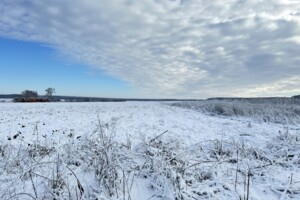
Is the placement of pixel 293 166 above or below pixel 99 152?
below

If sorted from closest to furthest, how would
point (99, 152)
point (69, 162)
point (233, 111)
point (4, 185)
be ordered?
point (4, 185) → point (99, 152) → point (69, 162) → point (233, 111)

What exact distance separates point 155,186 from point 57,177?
4.48ft

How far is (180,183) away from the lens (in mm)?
3842

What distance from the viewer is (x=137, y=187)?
4031 millimetres

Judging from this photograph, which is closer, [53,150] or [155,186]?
[155,186]

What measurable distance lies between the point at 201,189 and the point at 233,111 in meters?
18.1

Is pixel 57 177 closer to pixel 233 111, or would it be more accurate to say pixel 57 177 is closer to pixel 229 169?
pixel 229 169

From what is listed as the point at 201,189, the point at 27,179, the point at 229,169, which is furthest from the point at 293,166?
the point at 27,179

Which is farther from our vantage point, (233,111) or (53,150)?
(233,111)

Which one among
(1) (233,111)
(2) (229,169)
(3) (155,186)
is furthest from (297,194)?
(1) (233,111)

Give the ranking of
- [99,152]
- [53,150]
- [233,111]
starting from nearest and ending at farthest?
[99,152] → [53,150] → [233,111]

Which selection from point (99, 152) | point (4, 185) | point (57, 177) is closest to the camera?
point (57, 177)

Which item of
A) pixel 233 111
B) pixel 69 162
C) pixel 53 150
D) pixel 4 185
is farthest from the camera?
pixel 233 111

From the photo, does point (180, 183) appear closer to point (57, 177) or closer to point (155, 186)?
point (155, 186)
